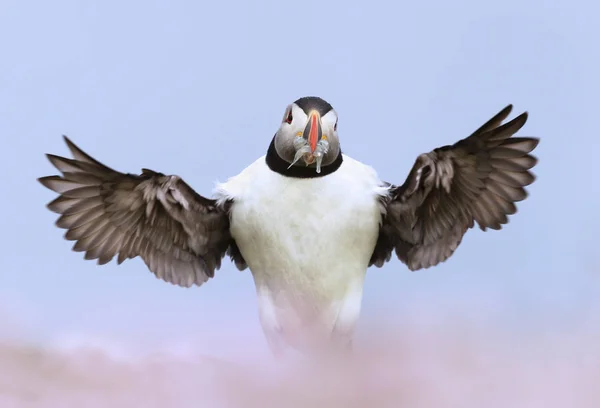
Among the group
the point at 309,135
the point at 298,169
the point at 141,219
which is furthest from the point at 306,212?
the point at 141,219

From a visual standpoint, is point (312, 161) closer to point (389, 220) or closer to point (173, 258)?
point (389, 220)

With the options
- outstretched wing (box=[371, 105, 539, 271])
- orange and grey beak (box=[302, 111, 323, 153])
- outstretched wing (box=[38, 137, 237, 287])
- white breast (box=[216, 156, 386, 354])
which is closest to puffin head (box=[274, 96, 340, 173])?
orange and grey beak (box=[302, 111, 323, 153])

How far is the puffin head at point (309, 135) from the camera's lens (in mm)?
5059

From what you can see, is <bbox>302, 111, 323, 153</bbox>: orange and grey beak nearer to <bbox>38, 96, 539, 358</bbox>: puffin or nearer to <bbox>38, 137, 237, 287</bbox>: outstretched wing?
<bbox>38, 96, 539, 358</bbox>: puffin

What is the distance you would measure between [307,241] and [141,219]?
1.22 metres

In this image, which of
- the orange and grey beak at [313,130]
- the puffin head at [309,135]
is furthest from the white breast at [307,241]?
the orange and grey beak at [313,130]

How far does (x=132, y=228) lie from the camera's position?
542 centimetres

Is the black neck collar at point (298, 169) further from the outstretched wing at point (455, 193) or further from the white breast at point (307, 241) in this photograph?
the outstretched wing at point (455, 193)

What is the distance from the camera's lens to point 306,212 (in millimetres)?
5203

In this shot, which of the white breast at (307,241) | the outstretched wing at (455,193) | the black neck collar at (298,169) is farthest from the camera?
the black neck collar at (298,169)

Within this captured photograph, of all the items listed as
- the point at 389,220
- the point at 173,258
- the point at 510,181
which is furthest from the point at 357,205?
the point at 173,258

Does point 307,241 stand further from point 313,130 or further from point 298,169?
point 313,130

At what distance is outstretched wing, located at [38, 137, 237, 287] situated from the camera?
5070mm

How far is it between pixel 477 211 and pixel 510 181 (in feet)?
1.11
